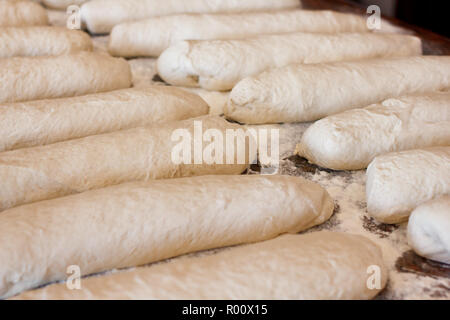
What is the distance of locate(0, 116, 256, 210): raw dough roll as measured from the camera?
164 cm

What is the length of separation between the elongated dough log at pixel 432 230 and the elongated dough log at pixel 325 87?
823 millimetres

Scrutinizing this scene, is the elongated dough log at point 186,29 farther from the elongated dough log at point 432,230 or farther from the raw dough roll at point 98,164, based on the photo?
the elongated dough log at point 432,230

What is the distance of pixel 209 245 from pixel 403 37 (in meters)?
2.09

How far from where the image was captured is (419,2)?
452cm

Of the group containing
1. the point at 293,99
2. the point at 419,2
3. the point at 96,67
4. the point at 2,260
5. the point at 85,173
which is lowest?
the point at 2,260

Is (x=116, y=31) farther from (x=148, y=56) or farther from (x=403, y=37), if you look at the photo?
(x=403, y=37)

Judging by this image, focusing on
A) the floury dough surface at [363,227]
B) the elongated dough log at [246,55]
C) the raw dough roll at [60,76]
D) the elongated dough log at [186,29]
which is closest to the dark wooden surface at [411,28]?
the elongated dough log at [246,55]

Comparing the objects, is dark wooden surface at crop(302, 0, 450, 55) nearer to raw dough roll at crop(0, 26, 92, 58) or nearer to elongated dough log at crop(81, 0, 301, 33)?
elongated dough log at crop(81, 0, 301, 33)

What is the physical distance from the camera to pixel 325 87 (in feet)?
7.33

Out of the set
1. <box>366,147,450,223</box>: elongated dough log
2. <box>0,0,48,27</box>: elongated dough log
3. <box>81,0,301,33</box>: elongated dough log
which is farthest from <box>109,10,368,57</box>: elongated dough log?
<box>366,147,450,223</box>: elongated dough log

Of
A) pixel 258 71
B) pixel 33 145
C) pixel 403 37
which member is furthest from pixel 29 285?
pixel 403 37

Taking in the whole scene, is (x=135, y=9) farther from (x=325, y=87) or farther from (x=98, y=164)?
(x=98, y=164)

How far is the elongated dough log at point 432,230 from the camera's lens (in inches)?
59.2
